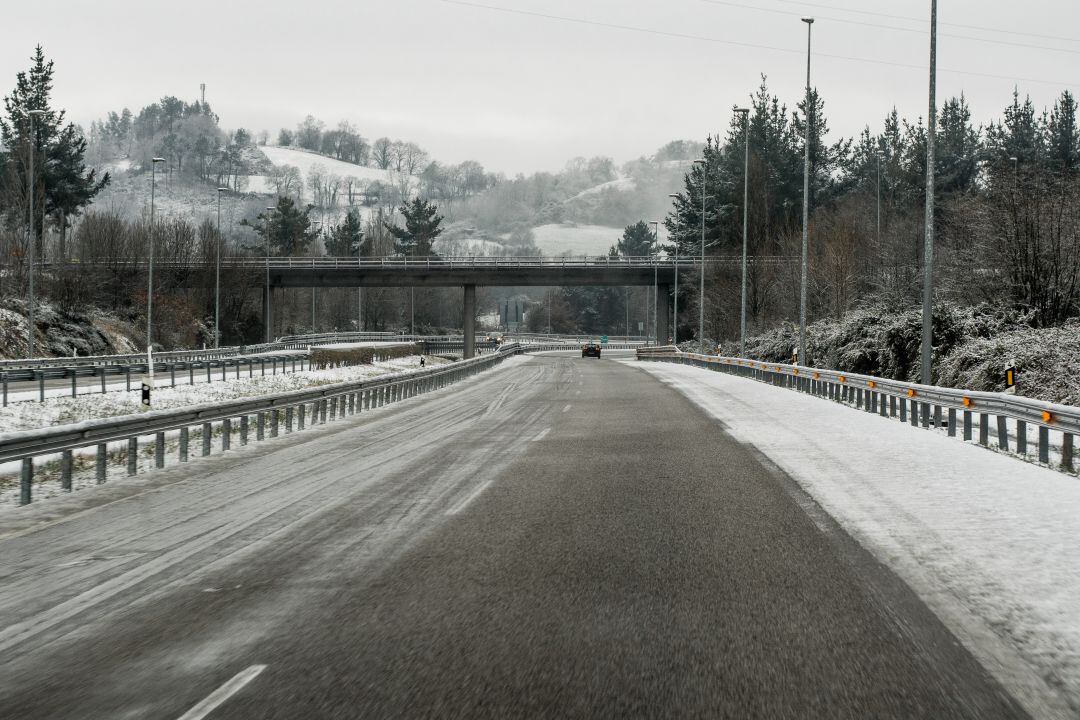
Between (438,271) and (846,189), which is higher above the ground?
(846,189)

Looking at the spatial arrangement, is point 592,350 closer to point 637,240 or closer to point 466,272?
point 466,272

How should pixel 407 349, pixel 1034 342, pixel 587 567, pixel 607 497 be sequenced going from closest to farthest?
pixel 587 567 → pixel 607 497 → pixel 1034 342 → pixel 407 349

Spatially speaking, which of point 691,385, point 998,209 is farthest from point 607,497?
point 691,385

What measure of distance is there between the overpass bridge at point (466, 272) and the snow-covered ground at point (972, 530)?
58.3 metres

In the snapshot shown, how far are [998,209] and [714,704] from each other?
27.1 m

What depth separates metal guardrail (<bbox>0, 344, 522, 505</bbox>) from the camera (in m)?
10.9

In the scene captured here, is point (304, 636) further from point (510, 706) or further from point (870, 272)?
point (870, 272)

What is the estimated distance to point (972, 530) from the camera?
29.1 ft

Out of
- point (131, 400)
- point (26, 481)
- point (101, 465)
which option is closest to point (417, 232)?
point (131, 400)

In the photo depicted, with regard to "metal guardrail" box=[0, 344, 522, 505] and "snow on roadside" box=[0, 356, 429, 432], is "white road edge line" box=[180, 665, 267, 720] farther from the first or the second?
"snow on roadside" box=[0, 356, 429, 432]

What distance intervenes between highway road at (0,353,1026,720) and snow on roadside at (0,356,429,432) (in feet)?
41.9

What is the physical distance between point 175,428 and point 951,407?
40.9 feet

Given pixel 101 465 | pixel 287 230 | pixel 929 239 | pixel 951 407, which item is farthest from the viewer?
pixel 287 230

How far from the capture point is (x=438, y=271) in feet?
250
